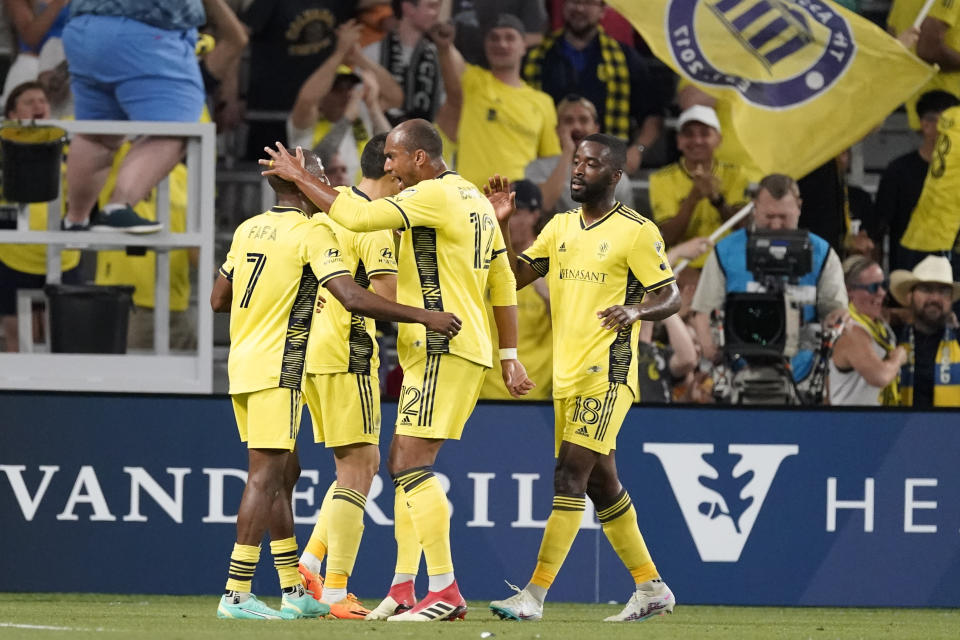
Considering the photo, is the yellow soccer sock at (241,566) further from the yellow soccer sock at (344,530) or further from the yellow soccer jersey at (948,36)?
the yellow soccer jersey at (948,36)

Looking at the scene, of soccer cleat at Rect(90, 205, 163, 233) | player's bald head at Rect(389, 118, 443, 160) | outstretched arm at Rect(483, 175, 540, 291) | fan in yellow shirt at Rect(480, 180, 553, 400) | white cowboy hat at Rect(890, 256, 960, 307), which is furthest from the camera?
white cowboy hat at Rect(890, 256, 960, 307)

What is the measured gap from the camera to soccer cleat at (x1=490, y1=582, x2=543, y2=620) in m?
7.03

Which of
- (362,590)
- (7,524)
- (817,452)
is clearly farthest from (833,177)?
(7,524)

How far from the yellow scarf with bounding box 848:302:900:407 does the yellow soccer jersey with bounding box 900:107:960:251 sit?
0.79 meters

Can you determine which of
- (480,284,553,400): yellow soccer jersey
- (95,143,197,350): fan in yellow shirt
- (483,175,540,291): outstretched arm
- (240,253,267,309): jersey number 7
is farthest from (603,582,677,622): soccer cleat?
(95,143,197,350): fan in yellow shirt

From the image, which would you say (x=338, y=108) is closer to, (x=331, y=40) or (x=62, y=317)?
(x=331, y=40)

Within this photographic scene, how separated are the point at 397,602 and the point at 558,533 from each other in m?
0.88

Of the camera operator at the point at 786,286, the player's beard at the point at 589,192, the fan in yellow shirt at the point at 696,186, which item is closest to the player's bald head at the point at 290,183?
the player's beard at the point at 589,192

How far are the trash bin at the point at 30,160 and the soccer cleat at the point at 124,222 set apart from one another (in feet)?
1.20

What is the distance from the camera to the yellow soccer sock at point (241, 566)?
661 cm

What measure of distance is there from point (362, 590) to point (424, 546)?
2552 millimetres

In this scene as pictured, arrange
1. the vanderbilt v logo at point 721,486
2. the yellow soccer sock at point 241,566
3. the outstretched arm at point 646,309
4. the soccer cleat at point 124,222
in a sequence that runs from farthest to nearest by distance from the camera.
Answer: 1. the soccer cleat at point 124,222
2. the vanderbilt v logo at point 721,486
3. the outstretched arm at point 646,309
4. the yellow soccer sock at point 241,566

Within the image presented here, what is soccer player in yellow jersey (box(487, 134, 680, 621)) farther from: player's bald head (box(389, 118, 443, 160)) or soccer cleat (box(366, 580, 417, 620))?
player's bald head (box(389, 118, 443, 160))

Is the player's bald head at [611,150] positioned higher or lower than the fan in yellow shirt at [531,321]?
higher
